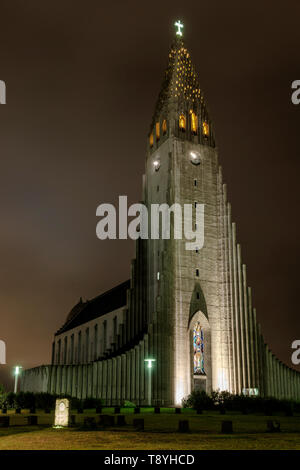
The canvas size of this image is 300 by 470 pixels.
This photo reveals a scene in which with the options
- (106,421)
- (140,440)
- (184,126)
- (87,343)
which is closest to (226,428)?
(140,440)

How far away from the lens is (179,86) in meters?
63.6

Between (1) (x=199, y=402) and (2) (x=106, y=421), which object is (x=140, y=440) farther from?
(1) (x=199, y=402)

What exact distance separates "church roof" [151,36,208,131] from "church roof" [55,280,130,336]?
26.1 meters

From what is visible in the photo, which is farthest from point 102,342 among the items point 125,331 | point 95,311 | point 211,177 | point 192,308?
point 211,177

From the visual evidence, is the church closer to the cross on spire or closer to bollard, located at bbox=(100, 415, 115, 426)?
the cross on spire

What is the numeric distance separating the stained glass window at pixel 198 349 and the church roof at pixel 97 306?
57.2ft

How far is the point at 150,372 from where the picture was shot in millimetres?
48031

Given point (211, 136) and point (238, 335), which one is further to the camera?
point (211, 136)

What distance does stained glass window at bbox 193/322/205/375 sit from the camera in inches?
2132

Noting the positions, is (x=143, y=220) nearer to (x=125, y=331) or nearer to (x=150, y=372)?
(x=125, y=331)

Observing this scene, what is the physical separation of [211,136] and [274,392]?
101ft

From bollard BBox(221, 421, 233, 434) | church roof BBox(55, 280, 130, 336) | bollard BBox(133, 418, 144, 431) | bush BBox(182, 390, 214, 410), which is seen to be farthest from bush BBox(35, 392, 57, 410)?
church roof BBox(55, 280, 130, 336)

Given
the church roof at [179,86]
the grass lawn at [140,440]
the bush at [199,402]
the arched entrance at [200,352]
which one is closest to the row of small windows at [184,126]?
the church roof at [179,86]

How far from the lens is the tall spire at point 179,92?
62375 mm
